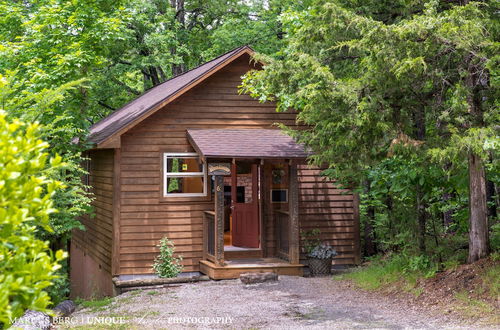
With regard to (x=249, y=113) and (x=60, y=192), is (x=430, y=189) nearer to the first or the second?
(x=249, y=113)

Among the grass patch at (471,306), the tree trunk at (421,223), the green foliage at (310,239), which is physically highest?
the tree trunk at (421,223)

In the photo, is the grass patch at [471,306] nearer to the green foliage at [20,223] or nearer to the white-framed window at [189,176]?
the white-framed window at [189,176]

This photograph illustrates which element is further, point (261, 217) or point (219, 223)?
point (261, 217)

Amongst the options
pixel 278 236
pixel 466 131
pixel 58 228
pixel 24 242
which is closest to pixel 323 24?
pixel 466 131

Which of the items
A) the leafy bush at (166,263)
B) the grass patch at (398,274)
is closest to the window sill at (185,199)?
the leafy bush at (166,263)

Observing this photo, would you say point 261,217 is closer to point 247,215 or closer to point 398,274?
point 247,215

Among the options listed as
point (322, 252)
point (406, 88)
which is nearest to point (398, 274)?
point (322, 252)

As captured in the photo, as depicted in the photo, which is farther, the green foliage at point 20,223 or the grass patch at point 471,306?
the grass patch at point 471,306

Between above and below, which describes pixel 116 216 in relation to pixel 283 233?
above

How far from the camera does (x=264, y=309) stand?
10.4m

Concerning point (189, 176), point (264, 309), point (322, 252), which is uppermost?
point (189, 176)

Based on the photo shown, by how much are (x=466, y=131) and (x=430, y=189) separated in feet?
8.17

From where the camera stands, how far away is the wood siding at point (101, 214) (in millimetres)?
14641

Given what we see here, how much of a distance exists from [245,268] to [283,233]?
4.95 feet
